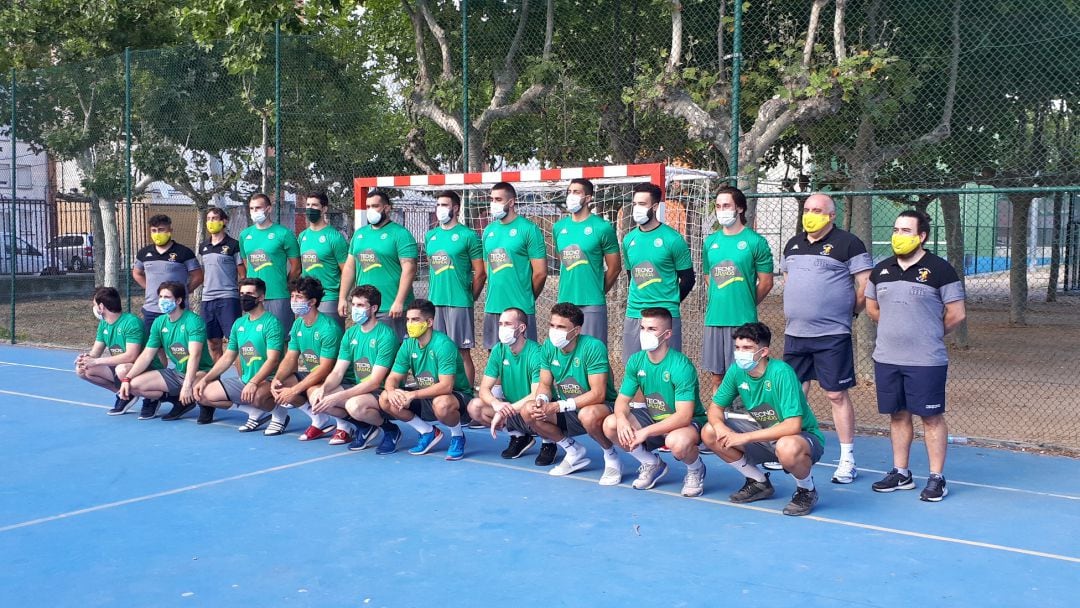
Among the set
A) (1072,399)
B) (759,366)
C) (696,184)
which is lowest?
(1072,399)

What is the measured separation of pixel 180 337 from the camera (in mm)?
9062

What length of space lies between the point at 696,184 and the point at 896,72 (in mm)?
2300

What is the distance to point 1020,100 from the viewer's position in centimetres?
1165

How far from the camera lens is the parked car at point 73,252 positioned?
2370 centimetres

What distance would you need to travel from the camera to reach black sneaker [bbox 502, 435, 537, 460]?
7691 mm

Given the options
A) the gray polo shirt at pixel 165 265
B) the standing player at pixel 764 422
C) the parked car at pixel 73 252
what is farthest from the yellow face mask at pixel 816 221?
the parked car at pixel 73 252

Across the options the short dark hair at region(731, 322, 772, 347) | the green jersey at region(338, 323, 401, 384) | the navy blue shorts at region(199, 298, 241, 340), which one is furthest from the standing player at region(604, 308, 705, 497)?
the navy blue shorts at region(199, 298, 241, 340)

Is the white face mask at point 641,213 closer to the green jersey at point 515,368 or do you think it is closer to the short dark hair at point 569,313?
the short dark hair at point 569,313

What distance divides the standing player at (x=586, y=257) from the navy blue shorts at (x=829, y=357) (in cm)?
160

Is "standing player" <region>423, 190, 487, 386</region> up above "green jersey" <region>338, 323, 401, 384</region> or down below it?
above

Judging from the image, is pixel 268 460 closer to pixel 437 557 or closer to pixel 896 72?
pixel 437 557

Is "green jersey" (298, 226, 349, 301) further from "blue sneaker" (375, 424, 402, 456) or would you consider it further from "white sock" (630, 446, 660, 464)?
"white sock" (630, 446, 660, 464)

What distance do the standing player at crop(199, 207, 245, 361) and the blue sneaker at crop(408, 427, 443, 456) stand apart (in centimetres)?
292

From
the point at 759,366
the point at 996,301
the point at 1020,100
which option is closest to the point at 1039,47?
the point at 1020,100
